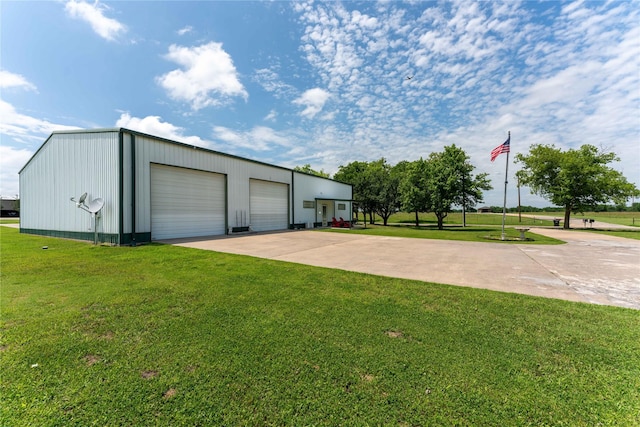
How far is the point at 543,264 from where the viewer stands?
27.5ft

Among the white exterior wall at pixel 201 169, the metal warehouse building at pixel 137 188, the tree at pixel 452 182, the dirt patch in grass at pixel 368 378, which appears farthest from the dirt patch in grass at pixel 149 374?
the tree at pixel 452 182

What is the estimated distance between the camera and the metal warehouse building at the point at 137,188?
1223 centimetres

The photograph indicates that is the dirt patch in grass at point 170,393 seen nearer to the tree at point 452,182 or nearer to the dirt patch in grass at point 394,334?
the dirt patch in grass at point 394,334

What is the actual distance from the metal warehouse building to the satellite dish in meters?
0.36

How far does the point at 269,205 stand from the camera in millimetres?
21938

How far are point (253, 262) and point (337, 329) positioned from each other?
200 inches

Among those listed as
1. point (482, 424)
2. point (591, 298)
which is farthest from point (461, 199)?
point (482, 424)

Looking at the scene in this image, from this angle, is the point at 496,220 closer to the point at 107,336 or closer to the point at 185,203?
the point at 185,203

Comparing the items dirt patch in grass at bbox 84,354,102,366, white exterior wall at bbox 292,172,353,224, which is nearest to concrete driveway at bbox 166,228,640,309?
dirt patch in grass at bbox 84,354,102,366

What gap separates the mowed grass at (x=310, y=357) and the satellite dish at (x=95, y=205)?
24.8 ft

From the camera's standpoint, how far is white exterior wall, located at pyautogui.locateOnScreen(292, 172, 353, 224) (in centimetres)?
2486

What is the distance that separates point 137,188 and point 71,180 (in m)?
4.50

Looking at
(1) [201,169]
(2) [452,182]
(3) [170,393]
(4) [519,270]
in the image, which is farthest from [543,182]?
(3) [170,393]

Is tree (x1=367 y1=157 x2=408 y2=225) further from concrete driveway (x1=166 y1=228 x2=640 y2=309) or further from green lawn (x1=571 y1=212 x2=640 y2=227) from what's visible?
green lawn (x1=571 y1=212 x2=640 y2=227)
